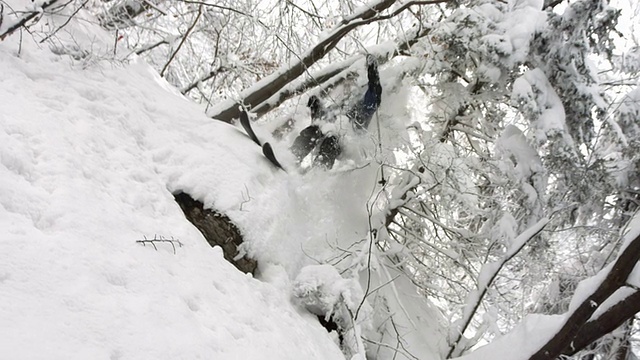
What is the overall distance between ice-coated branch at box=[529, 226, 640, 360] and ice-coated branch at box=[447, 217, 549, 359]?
0.84 meters

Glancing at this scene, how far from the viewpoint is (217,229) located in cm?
467

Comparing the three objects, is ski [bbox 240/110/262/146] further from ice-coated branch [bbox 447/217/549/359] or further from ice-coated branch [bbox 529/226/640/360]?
ice-coated branch [bbox 529/226/640/360]

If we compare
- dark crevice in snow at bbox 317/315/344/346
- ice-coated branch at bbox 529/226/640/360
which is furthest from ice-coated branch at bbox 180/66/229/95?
ice-coated branch at bbox 529/226/640/360

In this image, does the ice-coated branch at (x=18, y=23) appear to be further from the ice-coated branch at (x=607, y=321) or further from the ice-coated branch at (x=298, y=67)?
the ice-coated branch at (x=607, y=321)

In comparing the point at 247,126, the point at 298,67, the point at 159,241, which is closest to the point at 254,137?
the point at 247,126

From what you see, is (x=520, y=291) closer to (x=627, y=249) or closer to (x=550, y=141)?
(x=550, y=141)

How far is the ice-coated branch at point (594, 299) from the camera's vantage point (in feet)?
12.9

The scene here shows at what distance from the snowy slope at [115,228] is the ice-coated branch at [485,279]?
1653 millimetres

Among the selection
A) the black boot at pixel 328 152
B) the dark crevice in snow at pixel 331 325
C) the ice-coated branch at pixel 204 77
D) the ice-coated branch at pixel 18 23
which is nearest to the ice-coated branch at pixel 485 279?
the dark crevice in snow at pixel 331 325

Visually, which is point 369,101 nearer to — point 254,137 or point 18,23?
point 254,137

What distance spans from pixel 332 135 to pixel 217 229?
2.18 metres

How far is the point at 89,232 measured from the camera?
3072 mm

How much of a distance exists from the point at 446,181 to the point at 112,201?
3.84 m

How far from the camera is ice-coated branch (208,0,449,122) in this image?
20.8 ft
